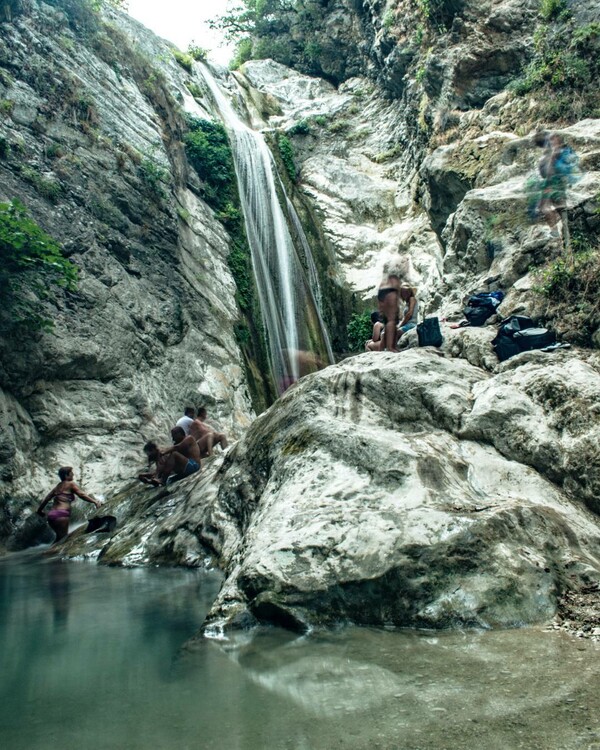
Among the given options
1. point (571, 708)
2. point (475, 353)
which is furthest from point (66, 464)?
point (571, 708)

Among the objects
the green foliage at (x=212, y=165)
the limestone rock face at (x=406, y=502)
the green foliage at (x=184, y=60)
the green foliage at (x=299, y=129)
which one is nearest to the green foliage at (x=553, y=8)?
the green foliage at (x=299, y=129)

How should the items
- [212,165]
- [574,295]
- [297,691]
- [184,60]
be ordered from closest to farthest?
[297,691] → [574,295] → [212,165] → [184,60]

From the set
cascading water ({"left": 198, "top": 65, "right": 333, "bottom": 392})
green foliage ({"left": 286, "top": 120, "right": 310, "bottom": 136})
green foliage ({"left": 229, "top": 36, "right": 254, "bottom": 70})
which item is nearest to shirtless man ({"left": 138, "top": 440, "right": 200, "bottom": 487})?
cascading water ({"left": 198, "top": 65, "right": 333, "bottom": 392})

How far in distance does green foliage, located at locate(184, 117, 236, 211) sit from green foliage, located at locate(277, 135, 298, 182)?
3.10 meters

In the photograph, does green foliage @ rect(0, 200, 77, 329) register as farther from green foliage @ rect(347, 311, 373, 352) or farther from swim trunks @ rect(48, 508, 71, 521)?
green foliage @ rect(347, 311, 373, 352)

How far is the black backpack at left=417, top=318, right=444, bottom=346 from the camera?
24.2 feet

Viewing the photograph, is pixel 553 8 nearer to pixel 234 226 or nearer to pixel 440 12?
pixel 440 12

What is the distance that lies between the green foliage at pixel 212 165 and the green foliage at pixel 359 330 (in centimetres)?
527

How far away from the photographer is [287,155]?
21469mm

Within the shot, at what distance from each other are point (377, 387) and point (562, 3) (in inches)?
575

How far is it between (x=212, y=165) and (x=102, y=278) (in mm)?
7837

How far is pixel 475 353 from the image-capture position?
271 inches

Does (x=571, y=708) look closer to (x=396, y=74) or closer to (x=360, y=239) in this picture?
(x=360, y=239)

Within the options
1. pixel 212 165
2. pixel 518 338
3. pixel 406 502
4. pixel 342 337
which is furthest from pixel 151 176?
pixel 406 502
